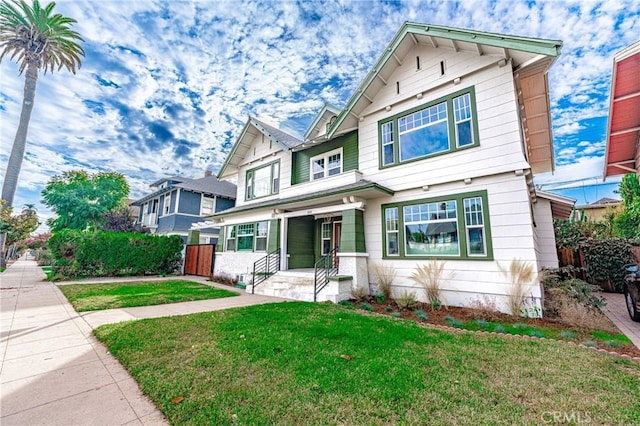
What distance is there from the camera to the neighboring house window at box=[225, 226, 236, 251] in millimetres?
14572

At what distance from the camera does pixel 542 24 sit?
8.65 meters

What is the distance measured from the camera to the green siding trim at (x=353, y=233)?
9203 millimetres

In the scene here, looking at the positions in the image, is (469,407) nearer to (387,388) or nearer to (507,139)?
(387,388)

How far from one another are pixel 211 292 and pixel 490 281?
9370 mm

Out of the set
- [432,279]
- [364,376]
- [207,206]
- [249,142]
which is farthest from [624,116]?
[207,206]

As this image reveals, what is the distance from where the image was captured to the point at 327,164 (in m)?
12.2

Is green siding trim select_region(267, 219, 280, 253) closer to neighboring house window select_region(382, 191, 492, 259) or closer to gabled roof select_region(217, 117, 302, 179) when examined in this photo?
gabled roof select_region(217, 117, 302, 179)

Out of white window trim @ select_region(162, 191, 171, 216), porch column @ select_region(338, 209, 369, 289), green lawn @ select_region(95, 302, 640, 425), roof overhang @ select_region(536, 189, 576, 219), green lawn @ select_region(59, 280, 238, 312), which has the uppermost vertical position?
white window trim @ select_region(162, 191, 171, 216)

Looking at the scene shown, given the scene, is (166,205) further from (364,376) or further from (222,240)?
(364,376)

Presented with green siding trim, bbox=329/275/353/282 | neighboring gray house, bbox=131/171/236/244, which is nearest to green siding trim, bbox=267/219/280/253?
green siding trim, bbox=329/275/353/282

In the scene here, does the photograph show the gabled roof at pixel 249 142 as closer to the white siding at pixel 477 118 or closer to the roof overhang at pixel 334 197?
the roof overhang at pixel 334 197

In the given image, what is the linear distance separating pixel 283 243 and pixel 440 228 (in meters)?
6.55

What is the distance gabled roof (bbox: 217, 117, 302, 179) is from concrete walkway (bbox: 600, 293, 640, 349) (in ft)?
40.6

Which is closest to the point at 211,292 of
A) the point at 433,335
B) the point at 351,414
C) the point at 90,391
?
the point at 90,391
